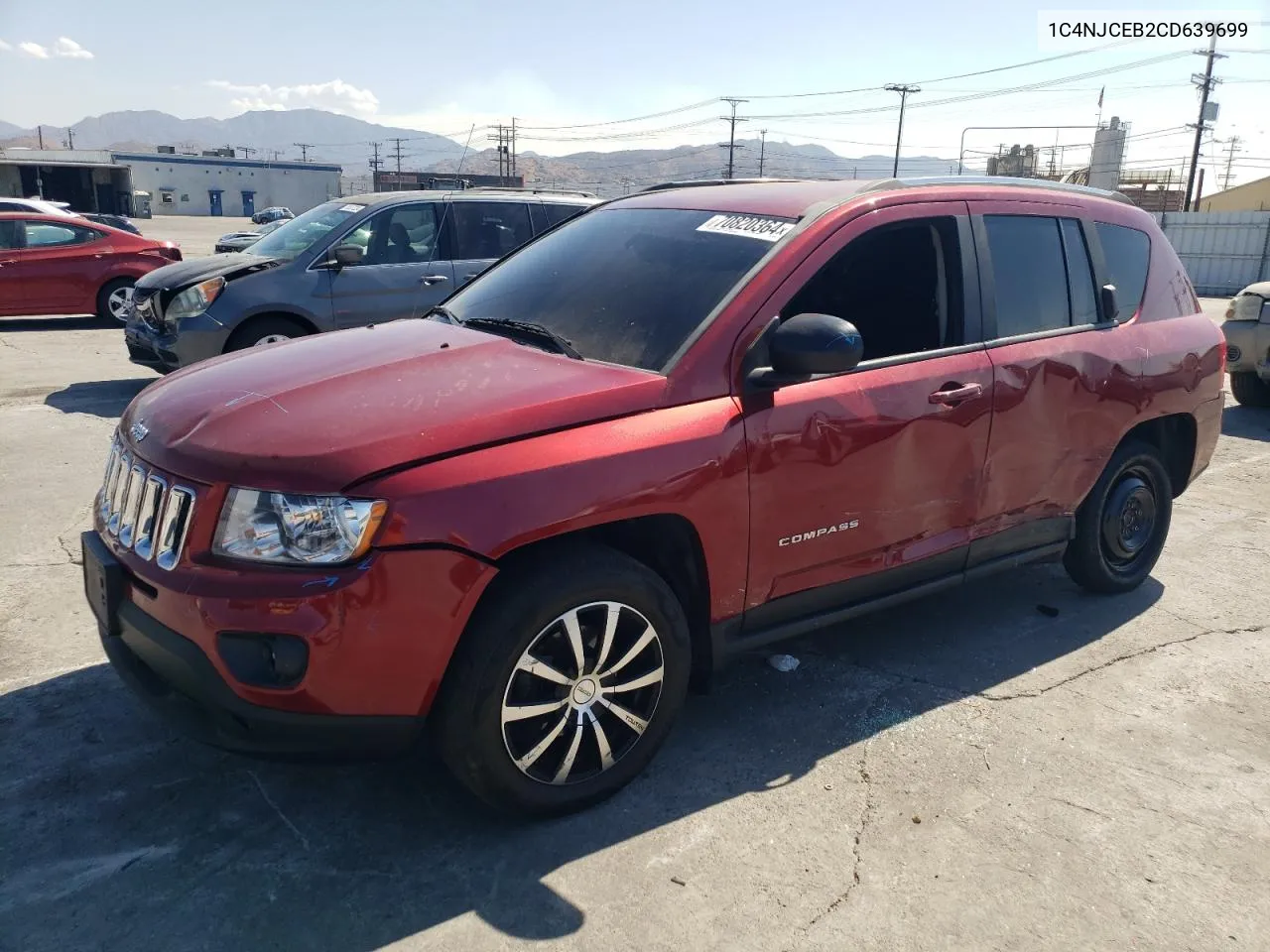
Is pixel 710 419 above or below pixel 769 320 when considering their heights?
below

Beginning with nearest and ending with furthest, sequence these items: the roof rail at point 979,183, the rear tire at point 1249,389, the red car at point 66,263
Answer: the roof rail at point 979,183 < the rear tire at point 1249,389 < the red car at point 66,263

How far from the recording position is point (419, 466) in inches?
99.3

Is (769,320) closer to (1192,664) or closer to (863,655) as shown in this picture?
(863,655)

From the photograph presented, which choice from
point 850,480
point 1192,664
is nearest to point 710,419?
point 850,480

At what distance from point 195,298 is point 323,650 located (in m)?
6.61

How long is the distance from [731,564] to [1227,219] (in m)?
34.1

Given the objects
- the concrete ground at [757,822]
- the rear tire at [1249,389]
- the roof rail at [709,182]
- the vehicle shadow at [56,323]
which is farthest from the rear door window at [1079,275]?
the vehicle shadow at [56,323]

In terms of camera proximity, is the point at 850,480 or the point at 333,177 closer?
the point at 850,480

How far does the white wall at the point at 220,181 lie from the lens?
8281cm

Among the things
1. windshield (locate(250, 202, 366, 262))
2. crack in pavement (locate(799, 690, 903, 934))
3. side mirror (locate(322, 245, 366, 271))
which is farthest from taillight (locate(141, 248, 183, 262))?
crack in pavement (locate(799, 690, 903, 934))

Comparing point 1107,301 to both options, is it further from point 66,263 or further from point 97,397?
point 66,263

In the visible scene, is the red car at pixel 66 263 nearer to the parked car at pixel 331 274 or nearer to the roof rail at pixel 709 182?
the parked car at pixel 331 274

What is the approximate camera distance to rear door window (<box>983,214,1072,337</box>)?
393 centimetres

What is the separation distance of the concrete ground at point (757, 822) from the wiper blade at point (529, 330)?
4.63 feet
